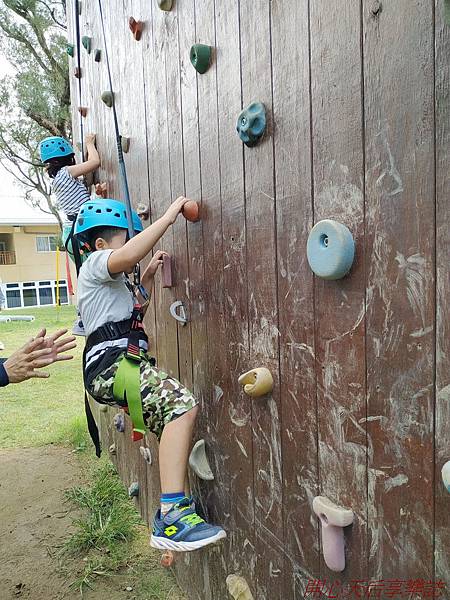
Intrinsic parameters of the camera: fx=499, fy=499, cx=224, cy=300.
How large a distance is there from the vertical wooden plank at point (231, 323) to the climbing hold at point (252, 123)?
0.11m

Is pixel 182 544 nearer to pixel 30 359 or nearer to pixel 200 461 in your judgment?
pixel 200 461

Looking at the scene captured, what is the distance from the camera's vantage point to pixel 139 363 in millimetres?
2035

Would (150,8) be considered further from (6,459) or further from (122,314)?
(6,459)

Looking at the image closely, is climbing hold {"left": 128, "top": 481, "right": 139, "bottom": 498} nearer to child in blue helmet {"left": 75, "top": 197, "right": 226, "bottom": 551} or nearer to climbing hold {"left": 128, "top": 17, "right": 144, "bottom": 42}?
child in blue helmet {"left": 75, "top": 197, "right": 226, "bottom": 551}

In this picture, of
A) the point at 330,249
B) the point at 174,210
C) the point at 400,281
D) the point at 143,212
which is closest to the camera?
the point at 400,281

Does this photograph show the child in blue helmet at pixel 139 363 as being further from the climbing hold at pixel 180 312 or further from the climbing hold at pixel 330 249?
the climbing hold at pixel 330 249

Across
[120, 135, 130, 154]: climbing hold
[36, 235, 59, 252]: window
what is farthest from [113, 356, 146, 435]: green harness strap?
[36, 235, 59, 252]: window

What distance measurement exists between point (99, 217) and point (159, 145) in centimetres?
52

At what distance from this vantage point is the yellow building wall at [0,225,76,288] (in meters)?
23.8

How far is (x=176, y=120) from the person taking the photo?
2.18 m

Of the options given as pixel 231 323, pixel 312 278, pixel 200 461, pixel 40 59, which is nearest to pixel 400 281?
pixel 312 278

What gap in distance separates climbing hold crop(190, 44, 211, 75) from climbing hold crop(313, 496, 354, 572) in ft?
5.00

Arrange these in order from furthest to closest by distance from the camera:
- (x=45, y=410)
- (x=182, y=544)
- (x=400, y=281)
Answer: (x=45, y=410)
(x=182, y=544)
(x=400, y=281)

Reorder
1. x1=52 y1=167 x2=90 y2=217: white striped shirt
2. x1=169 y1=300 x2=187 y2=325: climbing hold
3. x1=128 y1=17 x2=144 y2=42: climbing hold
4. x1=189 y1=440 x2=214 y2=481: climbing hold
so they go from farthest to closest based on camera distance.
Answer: x1=52 y1=167 x2=90 y2=217: white striped shirt → x1=128 y1=17 x2=144 y2=42: climbing hold → x1=169 y1=300 x2=187 y2=325: climbing hold → x1=189 y1=440 x2=214 y2=481: climbing hold
